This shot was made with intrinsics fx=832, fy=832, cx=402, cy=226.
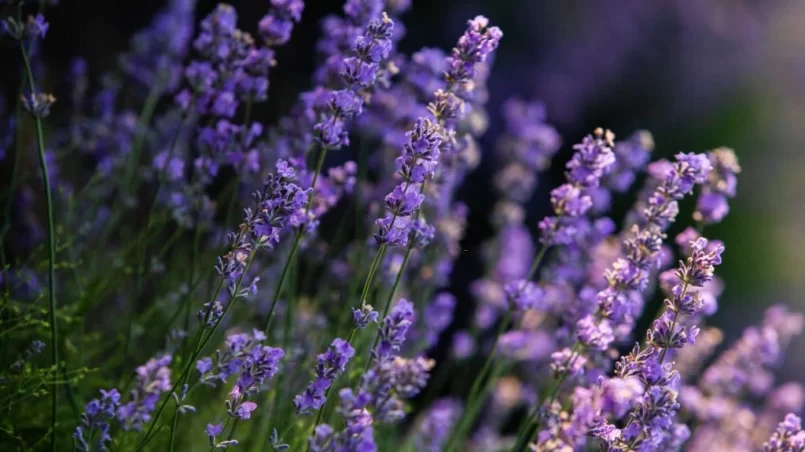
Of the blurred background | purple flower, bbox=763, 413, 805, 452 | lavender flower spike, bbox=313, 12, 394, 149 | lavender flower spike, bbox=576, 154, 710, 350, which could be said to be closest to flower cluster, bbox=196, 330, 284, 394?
lavender flower spike, bbox=313, 12, 394, 149

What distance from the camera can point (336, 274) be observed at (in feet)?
8.24

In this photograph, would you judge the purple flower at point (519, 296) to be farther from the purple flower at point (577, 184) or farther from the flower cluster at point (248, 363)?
the flower cluster at point (248, 363)

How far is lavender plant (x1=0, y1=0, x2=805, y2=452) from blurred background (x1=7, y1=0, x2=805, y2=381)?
124cm

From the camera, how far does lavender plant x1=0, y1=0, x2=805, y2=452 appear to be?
138 cm

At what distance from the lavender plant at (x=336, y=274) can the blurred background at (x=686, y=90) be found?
124cm

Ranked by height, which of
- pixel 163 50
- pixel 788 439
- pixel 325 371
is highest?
pixel 163 50

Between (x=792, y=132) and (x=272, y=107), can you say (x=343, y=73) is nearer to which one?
(x=272, y=107)

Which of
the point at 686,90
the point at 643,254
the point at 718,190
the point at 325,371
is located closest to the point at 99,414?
the point at 325,371

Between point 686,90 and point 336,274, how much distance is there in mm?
3271

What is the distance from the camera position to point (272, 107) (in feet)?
11.8

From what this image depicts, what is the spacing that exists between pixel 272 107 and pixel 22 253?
1.28 meters

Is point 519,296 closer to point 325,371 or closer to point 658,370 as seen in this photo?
point 658,370

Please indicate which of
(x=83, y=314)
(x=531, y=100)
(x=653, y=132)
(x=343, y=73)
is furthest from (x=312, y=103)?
(x=653, y=132)

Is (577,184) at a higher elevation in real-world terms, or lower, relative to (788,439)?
higher
